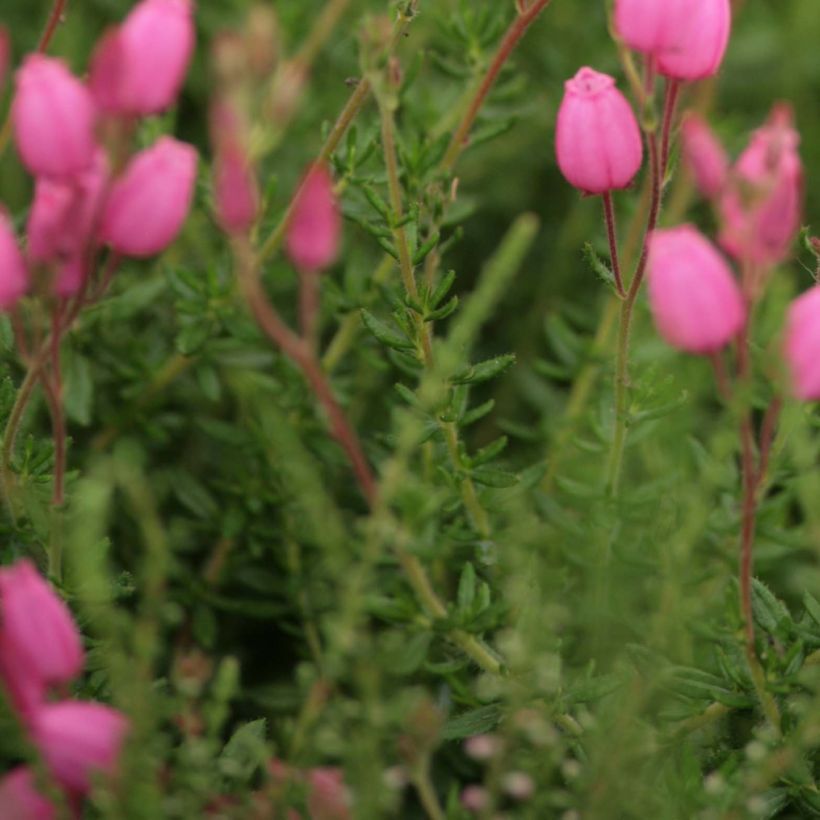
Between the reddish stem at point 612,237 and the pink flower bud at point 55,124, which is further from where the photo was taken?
the reddish stem at point 612,237

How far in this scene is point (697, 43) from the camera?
3.21ft

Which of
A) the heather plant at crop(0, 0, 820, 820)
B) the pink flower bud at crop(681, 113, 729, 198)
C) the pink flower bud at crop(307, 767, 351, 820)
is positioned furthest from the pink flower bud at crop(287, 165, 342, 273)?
the pink flower bud at crop(307, 767, 351, 820)

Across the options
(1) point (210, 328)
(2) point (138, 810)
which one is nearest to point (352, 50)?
(1) point (210, 328)

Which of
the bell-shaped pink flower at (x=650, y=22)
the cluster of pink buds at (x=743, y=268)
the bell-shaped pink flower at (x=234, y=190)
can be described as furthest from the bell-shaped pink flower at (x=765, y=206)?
the bell-shaped pink flower at (x=234, y=190)

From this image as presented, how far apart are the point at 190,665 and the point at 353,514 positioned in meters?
0.67

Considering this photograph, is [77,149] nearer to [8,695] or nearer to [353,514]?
[8,695]

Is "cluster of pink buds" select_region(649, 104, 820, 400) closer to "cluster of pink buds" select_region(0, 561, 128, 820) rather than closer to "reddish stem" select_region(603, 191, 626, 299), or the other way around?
"reddish stem" select_region(603, 191, 626, 299)

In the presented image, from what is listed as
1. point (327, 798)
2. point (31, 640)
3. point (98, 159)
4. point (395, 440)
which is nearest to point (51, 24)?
point (98, 159)

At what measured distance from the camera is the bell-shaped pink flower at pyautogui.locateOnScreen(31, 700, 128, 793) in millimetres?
827

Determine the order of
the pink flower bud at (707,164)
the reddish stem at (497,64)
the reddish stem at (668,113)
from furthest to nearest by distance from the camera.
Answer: the reddish stem at (497,64) → the reddish stem at (668,113) → the pink flower bud at (707,164)

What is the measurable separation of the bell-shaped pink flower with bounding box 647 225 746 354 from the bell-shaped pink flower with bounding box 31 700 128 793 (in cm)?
41

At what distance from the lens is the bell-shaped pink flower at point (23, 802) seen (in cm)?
85

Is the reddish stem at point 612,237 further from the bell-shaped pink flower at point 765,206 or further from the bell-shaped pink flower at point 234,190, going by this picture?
the bell-shaped pink flower at point 234,190

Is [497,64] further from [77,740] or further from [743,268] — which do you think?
[77,740]
